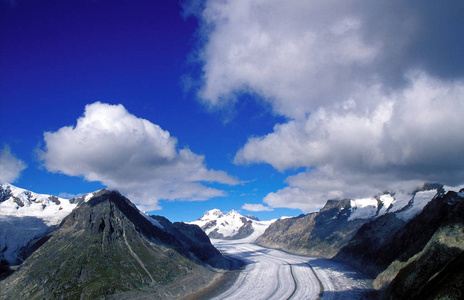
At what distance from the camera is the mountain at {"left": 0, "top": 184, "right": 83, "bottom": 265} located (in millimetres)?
141475

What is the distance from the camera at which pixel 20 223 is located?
170 m

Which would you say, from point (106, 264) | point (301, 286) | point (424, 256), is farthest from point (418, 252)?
point (106, 264)

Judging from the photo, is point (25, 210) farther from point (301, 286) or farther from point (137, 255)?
point (301, 286)

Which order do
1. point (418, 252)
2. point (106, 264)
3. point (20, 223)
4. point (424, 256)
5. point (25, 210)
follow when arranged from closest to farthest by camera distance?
1. point (424, 256)
2. point (418, 252)
3. point (106, 264)
4. point (20, 223)
5. point (25, 210)

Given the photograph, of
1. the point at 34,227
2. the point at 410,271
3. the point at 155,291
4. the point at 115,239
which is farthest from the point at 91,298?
the point at 34,227

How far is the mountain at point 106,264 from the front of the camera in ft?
273

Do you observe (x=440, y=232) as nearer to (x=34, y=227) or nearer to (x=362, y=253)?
(x=362, y=253)

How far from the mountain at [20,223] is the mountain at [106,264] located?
1641 inches

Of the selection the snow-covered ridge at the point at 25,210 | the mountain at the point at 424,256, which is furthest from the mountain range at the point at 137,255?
→ the snow-covered ridge at the point at 25,210

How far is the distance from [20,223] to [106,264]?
393 feet

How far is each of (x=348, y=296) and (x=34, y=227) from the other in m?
191

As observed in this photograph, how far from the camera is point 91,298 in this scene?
76688mm

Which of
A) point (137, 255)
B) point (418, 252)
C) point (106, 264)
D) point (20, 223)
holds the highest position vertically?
point (20, 223)

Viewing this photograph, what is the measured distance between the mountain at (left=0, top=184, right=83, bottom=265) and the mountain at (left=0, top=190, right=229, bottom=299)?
137ft
